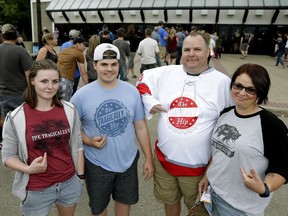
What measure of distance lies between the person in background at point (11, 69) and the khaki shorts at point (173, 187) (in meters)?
2.56

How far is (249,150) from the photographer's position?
5.42ft

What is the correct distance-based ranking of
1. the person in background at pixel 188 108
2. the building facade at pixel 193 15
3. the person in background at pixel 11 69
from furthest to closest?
the building facade at pixel 193 15
the person in background at pixel 11 69
the person in background at pixel 188 108

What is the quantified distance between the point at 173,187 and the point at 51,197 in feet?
3.40

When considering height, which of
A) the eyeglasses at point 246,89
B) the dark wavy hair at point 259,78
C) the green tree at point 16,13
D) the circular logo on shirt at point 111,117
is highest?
the dark wavy hair at point 259,78

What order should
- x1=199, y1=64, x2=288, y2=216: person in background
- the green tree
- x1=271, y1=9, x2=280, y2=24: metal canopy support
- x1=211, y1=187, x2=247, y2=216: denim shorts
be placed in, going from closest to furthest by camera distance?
x1=199, y1=64, x2=288, y2=216: person in background
x1=211, y1=187, x2=247, y2=216: denim shorts
x1=271, y1=9, x2=280, y2=24: metal canopy support
the green tree

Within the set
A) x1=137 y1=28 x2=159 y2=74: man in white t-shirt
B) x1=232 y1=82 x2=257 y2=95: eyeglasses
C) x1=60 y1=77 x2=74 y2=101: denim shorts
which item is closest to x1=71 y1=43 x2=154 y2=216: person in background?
x1=232 y1=82 x2=257 y2=95: eyeglasses

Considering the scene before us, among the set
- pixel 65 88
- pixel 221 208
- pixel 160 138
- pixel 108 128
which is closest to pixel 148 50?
pixel 65 88

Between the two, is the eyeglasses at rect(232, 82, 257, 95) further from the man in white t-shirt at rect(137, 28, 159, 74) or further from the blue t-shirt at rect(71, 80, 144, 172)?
the man in white t-shirt at rect(137, 28, 159, 74)

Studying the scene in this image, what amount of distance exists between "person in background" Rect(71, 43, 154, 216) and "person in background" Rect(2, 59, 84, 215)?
0.15 metres

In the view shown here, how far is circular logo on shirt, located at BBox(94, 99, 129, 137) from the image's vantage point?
82.8 inches

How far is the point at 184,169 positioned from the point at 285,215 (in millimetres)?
1619

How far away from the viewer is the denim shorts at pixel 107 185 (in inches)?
86.9

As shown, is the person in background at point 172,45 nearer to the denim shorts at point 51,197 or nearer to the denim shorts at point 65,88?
the denim shorts at point 65,88

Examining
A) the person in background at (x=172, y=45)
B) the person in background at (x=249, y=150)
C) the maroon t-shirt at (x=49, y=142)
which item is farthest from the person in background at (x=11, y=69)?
the person in background at (x=172, y=45)
